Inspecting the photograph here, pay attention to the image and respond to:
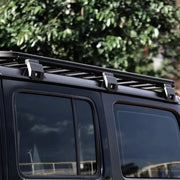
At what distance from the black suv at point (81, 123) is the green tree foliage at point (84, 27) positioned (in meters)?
3.57

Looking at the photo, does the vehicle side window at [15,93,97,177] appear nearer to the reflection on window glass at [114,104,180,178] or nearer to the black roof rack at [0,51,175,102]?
the black roof rack at [0,51,175,102]

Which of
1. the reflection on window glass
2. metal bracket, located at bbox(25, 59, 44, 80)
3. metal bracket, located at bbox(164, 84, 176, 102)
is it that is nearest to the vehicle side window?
metal bracket, located at bbox(25, 59, 44, 80)

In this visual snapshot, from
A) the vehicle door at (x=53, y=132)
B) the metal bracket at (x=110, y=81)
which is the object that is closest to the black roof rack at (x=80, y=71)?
the metal bracket at (x=110, y=81)

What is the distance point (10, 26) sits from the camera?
26.0 feet

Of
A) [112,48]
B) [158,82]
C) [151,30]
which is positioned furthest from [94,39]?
[158,82]

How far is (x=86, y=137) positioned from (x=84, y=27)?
4565 mm

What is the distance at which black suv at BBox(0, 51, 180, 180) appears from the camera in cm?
311

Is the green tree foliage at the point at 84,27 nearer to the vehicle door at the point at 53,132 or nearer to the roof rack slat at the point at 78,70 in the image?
the roof rack slat at the point at 78,70

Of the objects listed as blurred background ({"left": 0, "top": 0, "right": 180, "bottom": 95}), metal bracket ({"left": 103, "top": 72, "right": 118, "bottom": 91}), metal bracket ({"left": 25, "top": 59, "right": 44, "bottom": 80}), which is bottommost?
metal bracket ({"left": 25, "top": 59, "right": 44, "bottom": 80})

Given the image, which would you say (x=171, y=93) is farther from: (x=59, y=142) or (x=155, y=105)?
(x=59, y=142)

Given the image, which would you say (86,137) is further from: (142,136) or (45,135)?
(142,136)

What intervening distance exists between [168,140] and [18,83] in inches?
61.4

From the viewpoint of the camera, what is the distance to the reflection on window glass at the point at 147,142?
12.7ft

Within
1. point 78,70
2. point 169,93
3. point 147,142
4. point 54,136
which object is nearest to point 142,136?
point 147,142
